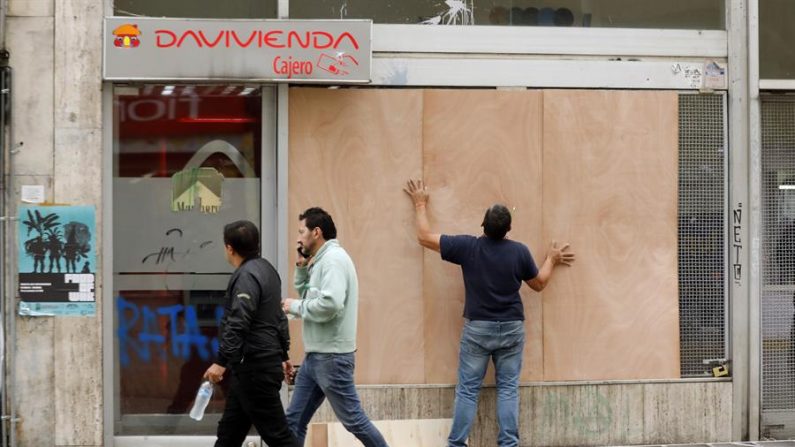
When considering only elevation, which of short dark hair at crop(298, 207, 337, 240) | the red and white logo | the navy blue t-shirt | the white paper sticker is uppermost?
the red and white logo

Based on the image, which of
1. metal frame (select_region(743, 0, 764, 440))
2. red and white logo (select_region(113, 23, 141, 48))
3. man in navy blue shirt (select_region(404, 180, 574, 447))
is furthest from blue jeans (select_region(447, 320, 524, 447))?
red and white logo (select_region(113, 23, 141, 48))

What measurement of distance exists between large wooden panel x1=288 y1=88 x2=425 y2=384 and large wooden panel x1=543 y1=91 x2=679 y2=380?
3.38 ft

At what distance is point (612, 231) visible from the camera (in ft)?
28.2

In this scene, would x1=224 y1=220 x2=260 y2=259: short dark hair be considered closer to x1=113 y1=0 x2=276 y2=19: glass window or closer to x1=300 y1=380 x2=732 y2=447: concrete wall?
x1=300 y1=380 x2=732 y2=447: concrete wall

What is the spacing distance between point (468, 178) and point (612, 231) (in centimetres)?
117

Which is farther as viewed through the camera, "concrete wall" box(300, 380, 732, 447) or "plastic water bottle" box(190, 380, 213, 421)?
"concrete wall" box(300, 380, 732, 447)

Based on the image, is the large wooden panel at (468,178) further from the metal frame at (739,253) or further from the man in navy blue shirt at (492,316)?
the metal frame at (739,253)

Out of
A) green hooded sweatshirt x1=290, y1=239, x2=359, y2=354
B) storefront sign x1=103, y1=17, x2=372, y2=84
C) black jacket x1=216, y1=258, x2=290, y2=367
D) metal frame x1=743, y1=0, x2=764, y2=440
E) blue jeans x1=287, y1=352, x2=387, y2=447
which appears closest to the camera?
black jacket x1=216, y1=258, x2=290, y2=367

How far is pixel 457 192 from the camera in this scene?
845 centimetres

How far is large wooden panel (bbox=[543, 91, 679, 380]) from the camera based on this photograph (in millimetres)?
8555

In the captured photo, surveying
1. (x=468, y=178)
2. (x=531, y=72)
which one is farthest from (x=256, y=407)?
(x=531, y=72)

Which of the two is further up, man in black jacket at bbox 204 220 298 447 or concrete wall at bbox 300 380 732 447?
man in black jacket at bbox 204 220 298 447

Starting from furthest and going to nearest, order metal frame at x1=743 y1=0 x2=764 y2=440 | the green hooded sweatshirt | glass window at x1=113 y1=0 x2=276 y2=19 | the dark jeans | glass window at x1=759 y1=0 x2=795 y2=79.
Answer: glass window at x1=759 y1=0 x2=795 y2=79
metal frame at x1=743 y1=0 x2=764 y2=440
glass window at x1=113 y1=0 x2=276 y2=19
the green hooded sweatshirt
the dark jeans

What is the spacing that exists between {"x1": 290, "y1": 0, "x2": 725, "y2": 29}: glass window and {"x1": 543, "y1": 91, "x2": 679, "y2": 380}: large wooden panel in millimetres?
590
